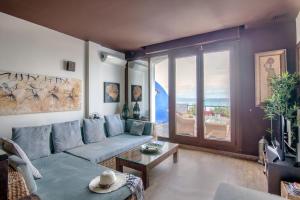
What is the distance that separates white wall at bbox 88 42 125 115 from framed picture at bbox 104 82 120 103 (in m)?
0.11

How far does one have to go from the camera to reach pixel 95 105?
4273 mm

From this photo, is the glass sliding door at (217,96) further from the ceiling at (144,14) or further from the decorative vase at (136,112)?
the decorative vase at (136,112)

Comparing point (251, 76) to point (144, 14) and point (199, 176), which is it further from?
point (144, 14)

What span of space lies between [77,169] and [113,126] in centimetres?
180

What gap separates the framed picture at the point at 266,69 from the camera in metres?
3.20

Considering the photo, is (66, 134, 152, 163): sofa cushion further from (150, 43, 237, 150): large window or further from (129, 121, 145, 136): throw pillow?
(150, 43, 237, 150): large window

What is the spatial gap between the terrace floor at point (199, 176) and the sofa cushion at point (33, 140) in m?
1.69

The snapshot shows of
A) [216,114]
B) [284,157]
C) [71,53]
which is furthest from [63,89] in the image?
[284,157]

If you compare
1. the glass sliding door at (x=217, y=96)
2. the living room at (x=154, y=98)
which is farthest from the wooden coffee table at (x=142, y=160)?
the glass sliding door at (x=217, y=96)

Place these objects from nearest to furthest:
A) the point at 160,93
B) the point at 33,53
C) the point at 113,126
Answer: the point at 33,53
the point at 113,126
the point at 160,93

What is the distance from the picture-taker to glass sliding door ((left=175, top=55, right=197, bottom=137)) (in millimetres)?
4281

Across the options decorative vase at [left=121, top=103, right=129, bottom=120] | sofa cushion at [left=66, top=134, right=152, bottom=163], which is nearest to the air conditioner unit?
decorative vase at [left=121, top=103, right=129, bottom=120]

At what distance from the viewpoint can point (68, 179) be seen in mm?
1889

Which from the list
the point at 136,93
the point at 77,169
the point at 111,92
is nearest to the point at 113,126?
the point at 111,92
